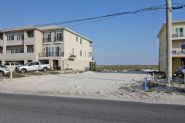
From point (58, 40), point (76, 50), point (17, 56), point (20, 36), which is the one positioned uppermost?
point (20, 36)

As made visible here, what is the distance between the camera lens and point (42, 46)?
5859 cm

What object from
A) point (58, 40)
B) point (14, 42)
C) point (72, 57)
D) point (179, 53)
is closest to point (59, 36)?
point (58, 40)

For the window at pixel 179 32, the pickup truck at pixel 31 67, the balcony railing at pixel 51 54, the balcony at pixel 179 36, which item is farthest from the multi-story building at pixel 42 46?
the window at pixel 179 32

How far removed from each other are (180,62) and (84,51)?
2494 cm

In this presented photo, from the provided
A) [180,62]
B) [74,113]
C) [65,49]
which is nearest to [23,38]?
[65,49]

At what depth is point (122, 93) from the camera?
18.5m

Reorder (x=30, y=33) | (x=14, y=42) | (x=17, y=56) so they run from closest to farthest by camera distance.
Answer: (x=30, y=33) → (x=17, y=56) → (x=14, y=42)

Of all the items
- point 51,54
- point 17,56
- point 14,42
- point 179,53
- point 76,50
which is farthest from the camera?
point 76,50

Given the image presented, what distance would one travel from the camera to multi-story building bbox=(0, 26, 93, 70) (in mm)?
55969

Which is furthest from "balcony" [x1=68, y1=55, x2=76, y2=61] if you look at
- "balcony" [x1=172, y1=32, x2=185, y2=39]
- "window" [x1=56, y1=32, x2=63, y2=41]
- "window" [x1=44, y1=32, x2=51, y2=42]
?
"balcony" [x1=172, y1=32, x2=185, y2=39]

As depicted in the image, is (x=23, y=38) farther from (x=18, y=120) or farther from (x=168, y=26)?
(x=18, y=120)

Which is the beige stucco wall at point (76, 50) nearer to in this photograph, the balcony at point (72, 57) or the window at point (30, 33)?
the balcony at point (72, 57)

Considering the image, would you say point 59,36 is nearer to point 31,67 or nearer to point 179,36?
point 31,67

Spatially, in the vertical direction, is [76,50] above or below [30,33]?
below
